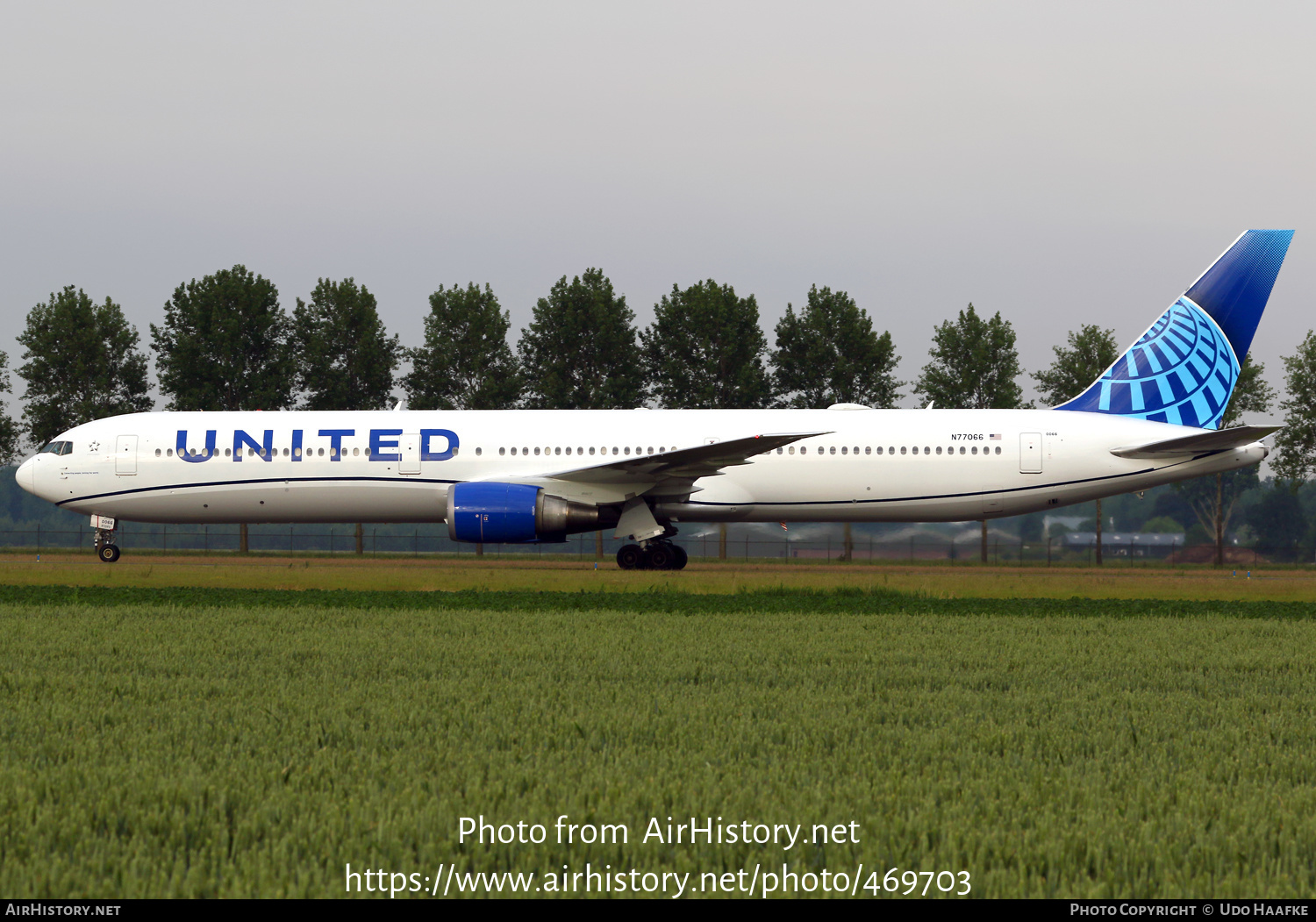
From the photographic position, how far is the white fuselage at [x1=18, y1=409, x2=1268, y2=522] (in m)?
22.4

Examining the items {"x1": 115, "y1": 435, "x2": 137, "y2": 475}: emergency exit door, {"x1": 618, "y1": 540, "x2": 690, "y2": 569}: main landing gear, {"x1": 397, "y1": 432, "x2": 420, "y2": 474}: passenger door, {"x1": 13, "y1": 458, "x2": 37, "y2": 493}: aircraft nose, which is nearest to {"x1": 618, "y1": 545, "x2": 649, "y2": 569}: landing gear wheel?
{"x1": 618, "y1": 540, "x2": 690, "y2": 569}: main landing gear

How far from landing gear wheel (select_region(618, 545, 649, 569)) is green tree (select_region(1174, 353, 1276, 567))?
25460 mm

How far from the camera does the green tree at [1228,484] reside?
42469 mm

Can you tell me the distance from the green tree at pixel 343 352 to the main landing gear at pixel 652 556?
20837mm

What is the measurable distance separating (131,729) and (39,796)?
4.44ft

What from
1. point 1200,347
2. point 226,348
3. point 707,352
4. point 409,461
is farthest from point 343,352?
point 1200,347

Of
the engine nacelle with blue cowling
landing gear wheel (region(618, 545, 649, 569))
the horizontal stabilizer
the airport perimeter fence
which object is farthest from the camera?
the airport perimeter fence

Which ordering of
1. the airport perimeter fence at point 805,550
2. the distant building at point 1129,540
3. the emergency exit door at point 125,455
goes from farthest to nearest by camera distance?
the distant building at point 1129,540 < the airport perimeter fence at point 805,550 < the emergency exit door at point 125,455

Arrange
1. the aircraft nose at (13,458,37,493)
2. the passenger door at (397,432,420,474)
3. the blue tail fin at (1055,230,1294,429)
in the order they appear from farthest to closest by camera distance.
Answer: the aircraft nose at (13,458,37,493), the blue tail fin at (1055,230,1294,429), the passenger door at (397,432,420,474)

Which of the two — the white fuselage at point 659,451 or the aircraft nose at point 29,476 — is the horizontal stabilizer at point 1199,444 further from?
the aircraft nose at point 29,476

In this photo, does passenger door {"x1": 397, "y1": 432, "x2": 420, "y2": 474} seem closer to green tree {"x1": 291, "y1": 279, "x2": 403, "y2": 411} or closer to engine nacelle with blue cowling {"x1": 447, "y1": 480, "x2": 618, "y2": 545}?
engine nacelle with blue cowling {"x1": 447, "y1": 480, "x2": 618, "y2": 545}

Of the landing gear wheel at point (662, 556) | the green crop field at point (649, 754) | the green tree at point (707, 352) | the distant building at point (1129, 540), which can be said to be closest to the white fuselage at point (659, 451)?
the landing gear wheel at point (662, 556)

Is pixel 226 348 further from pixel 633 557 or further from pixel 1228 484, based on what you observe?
pixel 1228 484

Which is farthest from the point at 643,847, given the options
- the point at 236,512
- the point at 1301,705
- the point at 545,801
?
the point at 236,512
